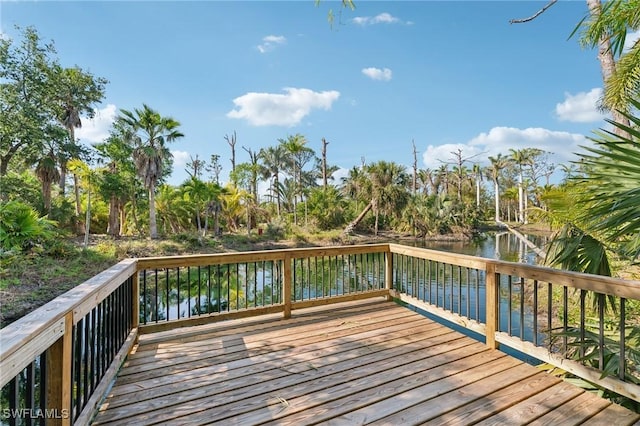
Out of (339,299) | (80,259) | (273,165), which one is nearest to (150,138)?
(80,259)

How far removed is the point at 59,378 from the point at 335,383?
158 cm

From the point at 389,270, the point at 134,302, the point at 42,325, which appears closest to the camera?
the point at 42,325

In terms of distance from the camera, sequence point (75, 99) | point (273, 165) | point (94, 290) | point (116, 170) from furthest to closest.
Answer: point (273, 165) < point (116, 170) < point (75, 99) < point (94, 290)

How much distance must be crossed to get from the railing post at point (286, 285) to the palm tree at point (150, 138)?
1390cm

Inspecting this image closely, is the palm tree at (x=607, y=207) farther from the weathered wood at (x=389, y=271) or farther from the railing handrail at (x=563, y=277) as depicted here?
the weathered wood at (x=389, y=271)

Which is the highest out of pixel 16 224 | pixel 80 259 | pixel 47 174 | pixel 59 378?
pixel 47 174

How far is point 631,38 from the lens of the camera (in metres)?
3.45

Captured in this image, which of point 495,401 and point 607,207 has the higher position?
point 607,207

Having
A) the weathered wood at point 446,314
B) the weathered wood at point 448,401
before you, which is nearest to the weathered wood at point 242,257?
the weathered wood at point 446,314

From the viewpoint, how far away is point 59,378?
133 cm

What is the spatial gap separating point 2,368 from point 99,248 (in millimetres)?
13586

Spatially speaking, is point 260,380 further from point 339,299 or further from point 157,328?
point 339,299

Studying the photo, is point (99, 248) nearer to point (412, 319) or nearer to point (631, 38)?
point (412, 319)

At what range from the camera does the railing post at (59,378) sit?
130 cm
